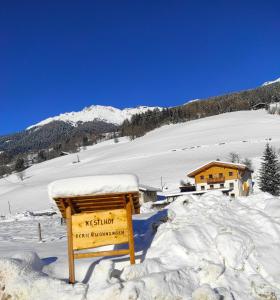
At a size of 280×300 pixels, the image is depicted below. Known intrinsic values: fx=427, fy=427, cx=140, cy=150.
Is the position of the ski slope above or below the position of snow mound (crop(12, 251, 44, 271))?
below

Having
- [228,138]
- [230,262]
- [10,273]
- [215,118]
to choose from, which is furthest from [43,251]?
[215,118]

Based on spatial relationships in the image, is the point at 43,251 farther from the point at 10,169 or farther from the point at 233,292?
the point at 10,169

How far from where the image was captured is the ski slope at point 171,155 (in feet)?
284

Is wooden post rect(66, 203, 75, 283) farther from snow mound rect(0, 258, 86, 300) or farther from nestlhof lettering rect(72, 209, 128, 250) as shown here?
snow mound rect(0, 258, 86, 300)

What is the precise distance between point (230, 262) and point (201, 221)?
246cm

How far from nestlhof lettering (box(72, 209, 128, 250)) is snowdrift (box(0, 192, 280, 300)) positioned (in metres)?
0.82

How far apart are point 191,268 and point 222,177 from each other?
177 ft

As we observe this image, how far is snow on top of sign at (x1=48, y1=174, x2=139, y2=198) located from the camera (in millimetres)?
11133

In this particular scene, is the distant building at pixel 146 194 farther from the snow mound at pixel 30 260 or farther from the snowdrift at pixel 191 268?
the snow mound at pixel 30 260

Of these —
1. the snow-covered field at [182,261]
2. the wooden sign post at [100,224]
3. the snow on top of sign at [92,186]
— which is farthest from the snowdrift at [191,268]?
the snow on top of sign at [92,186]

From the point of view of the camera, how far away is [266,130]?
132500mm

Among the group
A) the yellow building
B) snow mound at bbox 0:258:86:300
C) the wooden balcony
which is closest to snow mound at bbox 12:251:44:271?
snow mound at bbox 0:258:86:300

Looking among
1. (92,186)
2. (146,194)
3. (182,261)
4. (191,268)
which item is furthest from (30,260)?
(146,194)

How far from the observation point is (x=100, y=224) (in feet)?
38.9
